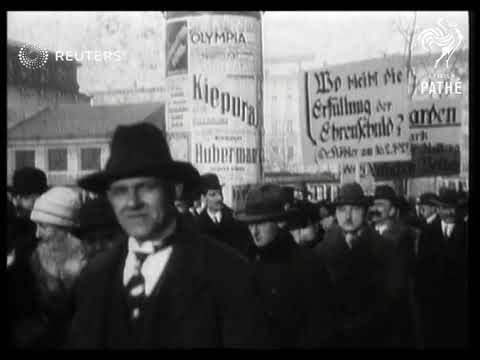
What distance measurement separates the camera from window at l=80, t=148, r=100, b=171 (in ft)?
22.0

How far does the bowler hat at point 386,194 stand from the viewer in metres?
6.90

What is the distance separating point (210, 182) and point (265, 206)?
1.55ft

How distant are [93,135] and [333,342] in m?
2.49

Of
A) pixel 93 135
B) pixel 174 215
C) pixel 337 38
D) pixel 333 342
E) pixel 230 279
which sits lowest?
pixel 333 342

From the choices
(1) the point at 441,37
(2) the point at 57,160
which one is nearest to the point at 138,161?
(2) the point at 57,160

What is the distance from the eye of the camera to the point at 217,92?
22.8 feet

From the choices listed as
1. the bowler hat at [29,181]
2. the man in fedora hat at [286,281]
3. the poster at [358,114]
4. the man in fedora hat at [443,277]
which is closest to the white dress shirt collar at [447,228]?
the man in fedora hat at [443,277]

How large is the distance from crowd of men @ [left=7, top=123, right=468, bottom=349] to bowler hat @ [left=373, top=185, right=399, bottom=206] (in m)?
0.01

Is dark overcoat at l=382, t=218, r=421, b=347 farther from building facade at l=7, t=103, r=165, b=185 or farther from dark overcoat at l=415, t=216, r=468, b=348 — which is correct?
building facade at l=7, t=103, r=165, b=185

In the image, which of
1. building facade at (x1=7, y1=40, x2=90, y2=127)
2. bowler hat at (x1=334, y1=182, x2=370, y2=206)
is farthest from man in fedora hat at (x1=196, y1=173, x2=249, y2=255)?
building facade at (x1=7, y1=40, x2=90, y2=127)

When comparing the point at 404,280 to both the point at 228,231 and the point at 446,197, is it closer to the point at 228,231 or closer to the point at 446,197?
the point at 446,197

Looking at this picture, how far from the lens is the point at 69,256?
679 centimetres

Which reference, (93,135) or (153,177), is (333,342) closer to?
(153,177)
